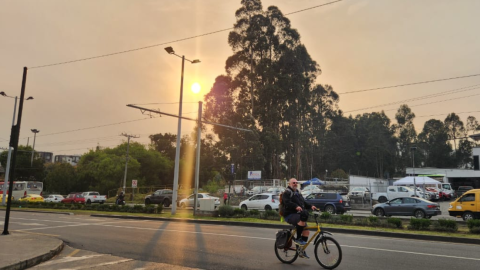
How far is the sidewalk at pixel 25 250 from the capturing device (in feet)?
24.8

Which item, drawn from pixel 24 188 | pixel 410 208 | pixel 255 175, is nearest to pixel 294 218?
pixel 410 208

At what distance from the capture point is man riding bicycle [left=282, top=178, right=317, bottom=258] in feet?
23.8

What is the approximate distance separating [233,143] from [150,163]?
92.8 feet

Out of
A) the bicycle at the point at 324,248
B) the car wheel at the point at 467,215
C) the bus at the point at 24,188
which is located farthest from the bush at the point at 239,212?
the bus at the point at 24,188

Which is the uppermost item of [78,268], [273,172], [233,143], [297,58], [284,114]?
[297,58]

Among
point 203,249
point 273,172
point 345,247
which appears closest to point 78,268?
point 203,249

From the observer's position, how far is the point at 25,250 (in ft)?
29.4

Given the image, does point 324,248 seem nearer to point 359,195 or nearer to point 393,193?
point 359,195

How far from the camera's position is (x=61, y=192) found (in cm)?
6669

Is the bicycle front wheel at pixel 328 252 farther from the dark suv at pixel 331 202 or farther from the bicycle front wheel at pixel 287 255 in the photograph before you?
the dark suv at pixel 331 202

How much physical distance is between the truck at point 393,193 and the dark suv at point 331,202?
10.9m

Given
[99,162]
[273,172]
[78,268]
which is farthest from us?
[99,162]

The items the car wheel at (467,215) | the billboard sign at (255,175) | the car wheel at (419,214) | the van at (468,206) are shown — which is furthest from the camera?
the billboard sign at (255,175)

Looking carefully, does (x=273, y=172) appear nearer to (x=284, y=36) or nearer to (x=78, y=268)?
(x=284, y=36)
